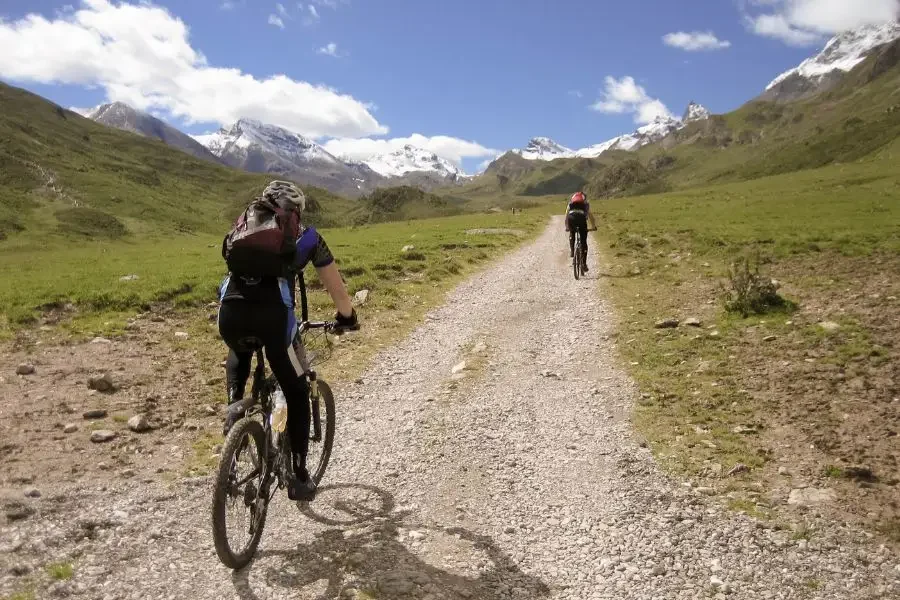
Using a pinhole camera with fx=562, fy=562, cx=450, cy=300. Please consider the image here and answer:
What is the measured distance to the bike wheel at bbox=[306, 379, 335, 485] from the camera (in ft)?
23.4

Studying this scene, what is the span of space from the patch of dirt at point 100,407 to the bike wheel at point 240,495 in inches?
106

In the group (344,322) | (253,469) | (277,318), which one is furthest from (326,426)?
(277,318)

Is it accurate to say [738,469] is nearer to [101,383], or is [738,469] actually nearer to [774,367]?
[774,367]

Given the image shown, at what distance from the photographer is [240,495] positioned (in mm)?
5297

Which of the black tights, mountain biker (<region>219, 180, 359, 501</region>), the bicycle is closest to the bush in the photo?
the bicycle

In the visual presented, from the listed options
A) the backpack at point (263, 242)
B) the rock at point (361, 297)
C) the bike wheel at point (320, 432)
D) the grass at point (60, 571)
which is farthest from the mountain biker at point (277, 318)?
the rock at point (361, 297)

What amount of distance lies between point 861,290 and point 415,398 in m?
12.0

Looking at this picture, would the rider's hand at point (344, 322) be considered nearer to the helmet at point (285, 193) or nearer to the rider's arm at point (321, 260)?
the rider's arm at point (321, 260)

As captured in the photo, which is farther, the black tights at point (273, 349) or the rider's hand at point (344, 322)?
the rider's hand at point (344, 322)

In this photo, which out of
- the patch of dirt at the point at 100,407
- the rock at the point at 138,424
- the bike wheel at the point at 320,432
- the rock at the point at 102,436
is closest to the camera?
the bike wheel at the point at 320,432

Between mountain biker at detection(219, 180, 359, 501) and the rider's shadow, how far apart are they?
1.27 metres

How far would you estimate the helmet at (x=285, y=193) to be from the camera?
520 cm

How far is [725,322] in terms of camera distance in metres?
13.1

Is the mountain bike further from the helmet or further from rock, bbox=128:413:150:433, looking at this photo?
rock, bbox=128:413:150:433
